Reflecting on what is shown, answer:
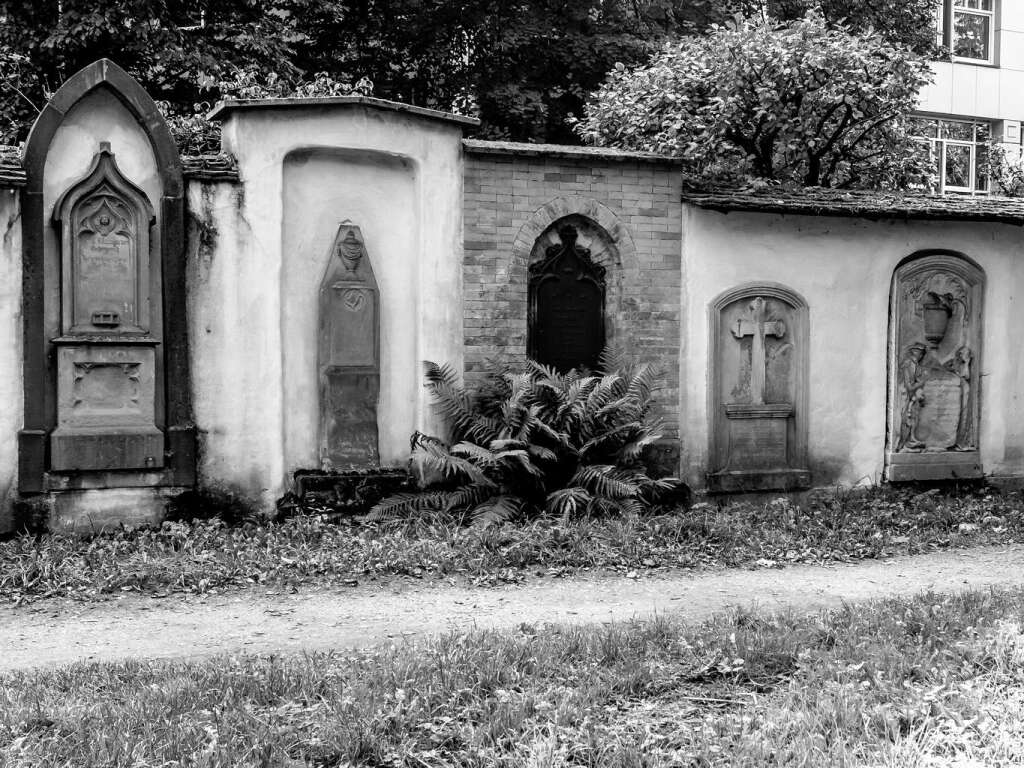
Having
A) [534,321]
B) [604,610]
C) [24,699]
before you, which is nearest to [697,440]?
[534,321]

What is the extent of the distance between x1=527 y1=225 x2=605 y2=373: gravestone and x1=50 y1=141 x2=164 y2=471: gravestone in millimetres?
3242

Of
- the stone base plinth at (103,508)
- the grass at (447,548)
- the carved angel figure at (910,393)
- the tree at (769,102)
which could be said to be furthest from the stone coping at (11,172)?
the carved angel figure at (910,393)

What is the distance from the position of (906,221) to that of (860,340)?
1.20m

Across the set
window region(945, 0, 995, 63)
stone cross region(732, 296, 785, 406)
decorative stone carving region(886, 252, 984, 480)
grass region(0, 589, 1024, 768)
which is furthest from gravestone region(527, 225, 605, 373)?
window region(945, 0, 995, 63)

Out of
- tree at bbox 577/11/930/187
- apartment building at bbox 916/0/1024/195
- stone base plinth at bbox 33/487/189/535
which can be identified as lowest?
stone base plinth at bbox 33/487/189/535

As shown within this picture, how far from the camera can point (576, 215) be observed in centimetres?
1032

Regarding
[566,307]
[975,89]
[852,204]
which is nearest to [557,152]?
[566,307]

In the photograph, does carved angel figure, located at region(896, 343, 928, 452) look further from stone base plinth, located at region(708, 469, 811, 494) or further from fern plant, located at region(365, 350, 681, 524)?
fern plant, located at region(365, 350, 681, 524)

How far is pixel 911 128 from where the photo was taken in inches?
631

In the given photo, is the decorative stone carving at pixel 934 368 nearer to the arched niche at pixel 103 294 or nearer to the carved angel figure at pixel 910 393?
the carved angel figure at pixel 910 393

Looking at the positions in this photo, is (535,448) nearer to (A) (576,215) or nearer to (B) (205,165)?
(A) (576,215)

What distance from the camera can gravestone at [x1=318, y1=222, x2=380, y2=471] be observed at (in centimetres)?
966

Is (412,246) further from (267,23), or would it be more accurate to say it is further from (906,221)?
(267,23)

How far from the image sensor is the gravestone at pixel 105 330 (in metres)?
8.75
